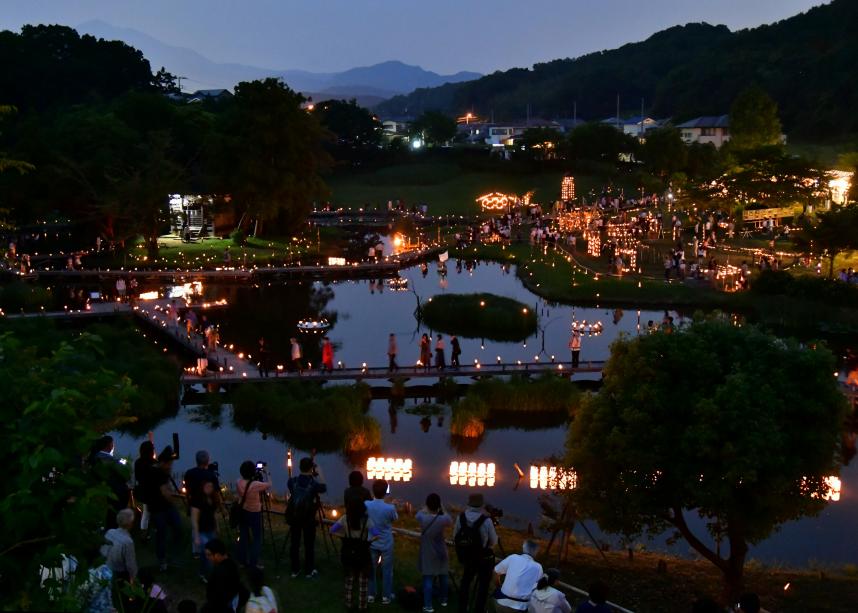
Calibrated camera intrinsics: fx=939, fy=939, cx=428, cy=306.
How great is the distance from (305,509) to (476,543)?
2.00 m

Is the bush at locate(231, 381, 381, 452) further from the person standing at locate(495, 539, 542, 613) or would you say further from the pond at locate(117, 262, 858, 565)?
the person standing at locate(495, 539, 542, 613)

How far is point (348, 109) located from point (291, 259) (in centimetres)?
4639

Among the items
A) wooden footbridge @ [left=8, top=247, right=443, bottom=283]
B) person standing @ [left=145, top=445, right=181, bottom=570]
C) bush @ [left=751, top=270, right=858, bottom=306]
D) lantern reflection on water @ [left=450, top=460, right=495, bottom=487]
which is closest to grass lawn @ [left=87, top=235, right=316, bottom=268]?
wooden footbridge @ [left=8, top=247, right=443, bottom=283]

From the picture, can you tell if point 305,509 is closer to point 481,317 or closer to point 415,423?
point 415,423

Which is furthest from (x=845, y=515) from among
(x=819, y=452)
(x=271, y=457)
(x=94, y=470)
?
(x=94, y=470)

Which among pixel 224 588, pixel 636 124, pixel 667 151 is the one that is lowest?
pixel 224 588

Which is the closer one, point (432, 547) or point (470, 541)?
point (470, 541)

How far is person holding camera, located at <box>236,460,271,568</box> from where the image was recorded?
9.59 m

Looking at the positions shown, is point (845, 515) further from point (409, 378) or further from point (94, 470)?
point (94, 470)

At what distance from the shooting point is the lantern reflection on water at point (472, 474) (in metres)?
18.8

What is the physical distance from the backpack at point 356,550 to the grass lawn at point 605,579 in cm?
74

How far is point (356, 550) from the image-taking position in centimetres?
898

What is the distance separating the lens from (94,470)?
17.2ft

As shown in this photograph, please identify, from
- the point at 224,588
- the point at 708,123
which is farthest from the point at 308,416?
the point at 708,123
